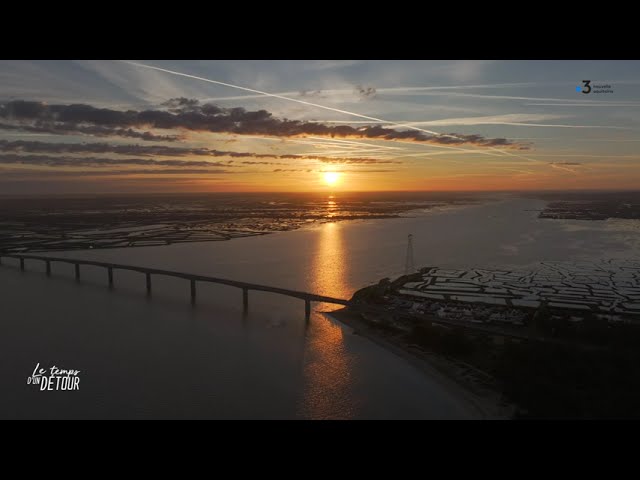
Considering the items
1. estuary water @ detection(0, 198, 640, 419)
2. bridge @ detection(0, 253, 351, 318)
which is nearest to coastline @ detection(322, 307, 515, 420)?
estuary water @ detection(0, 198, 640, 419)

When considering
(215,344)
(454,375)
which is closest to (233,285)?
(215,344)

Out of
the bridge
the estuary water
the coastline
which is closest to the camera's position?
the coastline

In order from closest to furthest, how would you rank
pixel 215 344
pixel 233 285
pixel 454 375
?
pixel 454 375, pixel 215 344, pixel 233 285

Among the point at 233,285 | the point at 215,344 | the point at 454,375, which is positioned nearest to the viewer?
the point at 454,375

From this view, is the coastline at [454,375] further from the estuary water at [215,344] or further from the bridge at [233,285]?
the bridge at [233,285]

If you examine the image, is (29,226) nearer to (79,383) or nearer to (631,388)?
(79,383)

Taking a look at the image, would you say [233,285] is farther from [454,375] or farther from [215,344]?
[454,375]

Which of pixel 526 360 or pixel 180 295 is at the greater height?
pixel 526 360

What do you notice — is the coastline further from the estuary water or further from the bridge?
the bridge

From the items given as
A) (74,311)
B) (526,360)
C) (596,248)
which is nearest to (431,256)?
(596,248)
